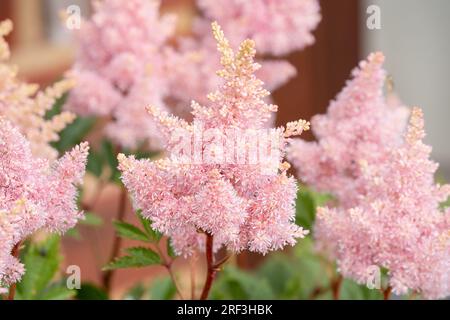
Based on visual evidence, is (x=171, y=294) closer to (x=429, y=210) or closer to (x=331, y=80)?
(x=429, y=210)

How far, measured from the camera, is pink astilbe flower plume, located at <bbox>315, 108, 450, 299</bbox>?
557mm

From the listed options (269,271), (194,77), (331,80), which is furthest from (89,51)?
(331,80)

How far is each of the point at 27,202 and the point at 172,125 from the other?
0.10 meters

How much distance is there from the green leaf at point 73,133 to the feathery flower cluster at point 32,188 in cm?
31

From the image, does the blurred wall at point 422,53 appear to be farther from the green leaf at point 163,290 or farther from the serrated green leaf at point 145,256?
the serrated green leaf at point 145,256

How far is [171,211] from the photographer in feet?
1.61

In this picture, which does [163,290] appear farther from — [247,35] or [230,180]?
[230,180]

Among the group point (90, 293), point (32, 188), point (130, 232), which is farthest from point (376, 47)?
point (32, 188)

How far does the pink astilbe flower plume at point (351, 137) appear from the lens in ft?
2.09

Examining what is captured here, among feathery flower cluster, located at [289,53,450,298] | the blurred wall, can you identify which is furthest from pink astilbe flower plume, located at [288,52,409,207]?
the blurred wall

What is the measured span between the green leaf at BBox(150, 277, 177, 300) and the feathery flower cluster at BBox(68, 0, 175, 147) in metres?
0.16

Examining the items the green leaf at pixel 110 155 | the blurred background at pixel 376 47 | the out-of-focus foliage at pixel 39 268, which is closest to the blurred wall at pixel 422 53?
the blurred background at pixel 376 47

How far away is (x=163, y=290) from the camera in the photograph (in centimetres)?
86

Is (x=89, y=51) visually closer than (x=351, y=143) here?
No
